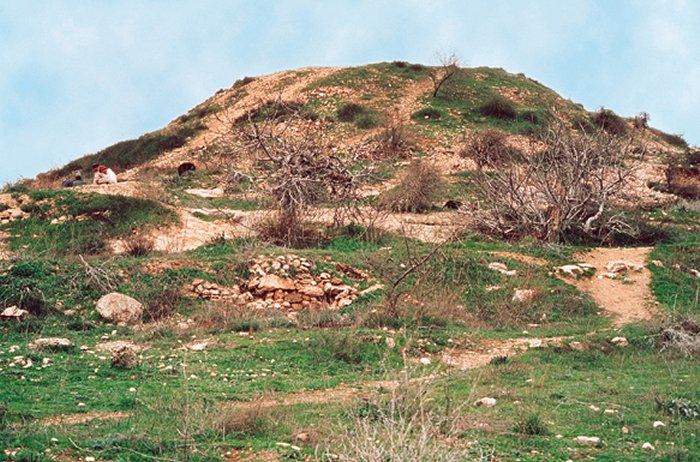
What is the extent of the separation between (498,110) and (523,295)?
22.5m

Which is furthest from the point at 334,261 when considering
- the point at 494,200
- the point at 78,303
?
the point at 494,200

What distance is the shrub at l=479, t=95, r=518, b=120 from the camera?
32.5 meters

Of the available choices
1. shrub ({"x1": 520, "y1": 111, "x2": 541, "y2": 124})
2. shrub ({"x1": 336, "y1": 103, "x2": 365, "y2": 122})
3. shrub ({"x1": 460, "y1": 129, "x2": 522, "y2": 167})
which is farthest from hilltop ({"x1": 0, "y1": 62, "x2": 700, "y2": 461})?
shrub ({"x1": 520, "y1": 111, "x2": 541, "y2": 124})

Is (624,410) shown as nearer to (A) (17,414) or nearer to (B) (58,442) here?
(B) (58,442)

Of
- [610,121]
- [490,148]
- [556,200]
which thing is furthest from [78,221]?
[610,121]

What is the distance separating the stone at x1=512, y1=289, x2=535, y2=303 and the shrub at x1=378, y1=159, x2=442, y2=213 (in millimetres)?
7165

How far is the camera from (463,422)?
4.91m

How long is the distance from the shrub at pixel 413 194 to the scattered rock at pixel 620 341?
9.84 metres

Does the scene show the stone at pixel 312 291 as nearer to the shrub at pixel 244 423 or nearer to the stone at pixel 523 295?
the stone at pixel 523 295

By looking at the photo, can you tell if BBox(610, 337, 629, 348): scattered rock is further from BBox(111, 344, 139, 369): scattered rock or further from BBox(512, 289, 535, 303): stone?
BBox(111, 344, 139, 369): scattered rock

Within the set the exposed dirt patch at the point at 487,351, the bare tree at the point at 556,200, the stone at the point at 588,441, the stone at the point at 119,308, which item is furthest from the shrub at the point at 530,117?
the stone at the point at 588,441

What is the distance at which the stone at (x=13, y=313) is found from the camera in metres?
9.37

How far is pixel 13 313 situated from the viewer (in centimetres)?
940

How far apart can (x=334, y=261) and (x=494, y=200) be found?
525 centimetres
